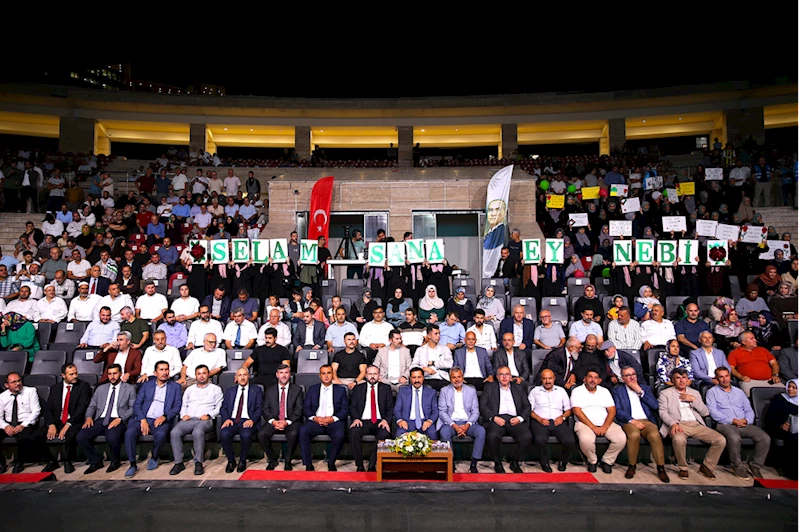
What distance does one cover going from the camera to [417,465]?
6160mm

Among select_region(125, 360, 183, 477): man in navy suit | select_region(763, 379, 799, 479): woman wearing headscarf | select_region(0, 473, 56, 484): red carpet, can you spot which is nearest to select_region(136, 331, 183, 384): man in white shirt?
select_region(125, 360, 183, 477): man in navy suit

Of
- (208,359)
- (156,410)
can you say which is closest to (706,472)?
(208,359)

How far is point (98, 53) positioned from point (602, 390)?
6.50m

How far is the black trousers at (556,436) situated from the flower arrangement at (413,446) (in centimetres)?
144

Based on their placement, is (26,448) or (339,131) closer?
(26,448)

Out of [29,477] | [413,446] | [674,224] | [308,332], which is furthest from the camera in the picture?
[674,224]

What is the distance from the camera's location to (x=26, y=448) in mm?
6934

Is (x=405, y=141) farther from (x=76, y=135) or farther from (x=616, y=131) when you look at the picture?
(x=76, y=135)

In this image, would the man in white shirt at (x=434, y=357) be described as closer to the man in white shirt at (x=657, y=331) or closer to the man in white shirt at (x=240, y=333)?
the man in white shirt at (x=240, y=333)

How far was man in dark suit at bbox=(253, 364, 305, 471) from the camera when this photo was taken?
274 inches

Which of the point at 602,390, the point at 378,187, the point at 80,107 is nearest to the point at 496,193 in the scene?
the point at 378,187

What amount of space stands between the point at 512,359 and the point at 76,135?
22.7 meters

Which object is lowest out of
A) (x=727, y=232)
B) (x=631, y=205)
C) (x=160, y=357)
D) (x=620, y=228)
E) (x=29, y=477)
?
(x=29, y=477)

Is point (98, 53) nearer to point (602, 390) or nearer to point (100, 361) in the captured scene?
point (602, 390)
